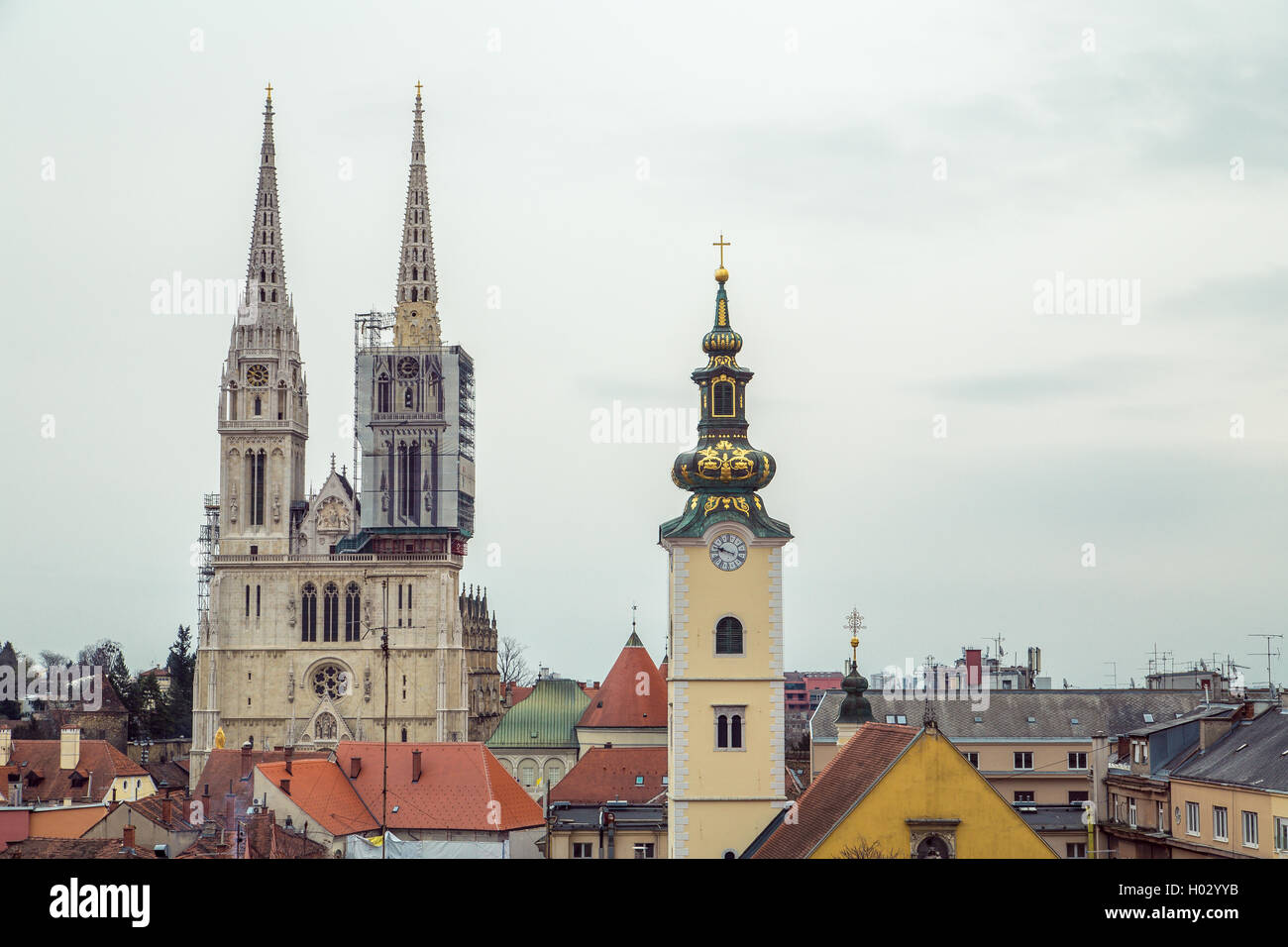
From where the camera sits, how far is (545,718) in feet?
322

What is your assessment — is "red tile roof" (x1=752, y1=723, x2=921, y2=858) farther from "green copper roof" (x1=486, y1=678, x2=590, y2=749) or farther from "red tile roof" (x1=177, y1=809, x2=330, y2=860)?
"green copper roof" (x1=486, y1=678, x2=590, y2=749)

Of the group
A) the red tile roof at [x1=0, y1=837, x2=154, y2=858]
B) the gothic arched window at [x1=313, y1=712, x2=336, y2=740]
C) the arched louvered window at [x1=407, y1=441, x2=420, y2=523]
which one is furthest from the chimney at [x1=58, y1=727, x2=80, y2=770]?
the red tile roof at [x1=0, y1=837, x2=154, y2=858]

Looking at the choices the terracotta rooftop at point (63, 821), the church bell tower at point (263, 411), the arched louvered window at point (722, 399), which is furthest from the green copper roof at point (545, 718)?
the arched louvered window at point (722, 399)

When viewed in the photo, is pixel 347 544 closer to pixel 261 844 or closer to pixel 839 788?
pixel 261 844

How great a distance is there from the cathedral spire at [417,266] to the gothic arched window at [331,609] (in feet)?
59.0

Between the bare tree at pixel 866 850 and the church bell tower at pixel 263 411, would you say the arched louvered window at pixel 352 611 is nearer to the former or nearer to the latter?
the church bell tower at pixel 263 411

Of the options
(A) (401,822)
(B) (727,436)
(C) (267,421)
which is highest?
(C) (267,421)

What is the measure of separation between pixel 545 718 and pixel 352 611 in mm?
16324

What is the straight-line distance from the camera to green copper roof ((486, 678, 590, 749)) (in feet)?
320

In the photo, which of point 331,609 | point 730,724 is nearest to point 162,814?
point 730,724
